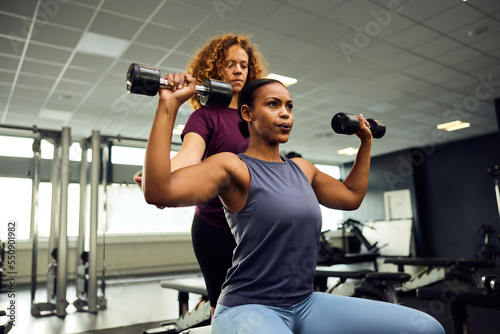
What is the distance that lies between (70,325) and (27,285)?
338 centimetres

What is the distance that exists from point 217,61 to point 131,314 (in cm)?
312

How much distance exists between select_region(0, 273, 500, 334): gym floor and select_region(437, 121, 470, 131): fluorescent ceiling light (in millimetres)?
4955

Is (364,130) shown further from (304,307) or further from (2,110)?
(2,110)

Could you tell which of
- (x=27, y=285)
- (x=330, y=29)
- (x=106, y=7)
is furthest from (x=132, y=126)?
(x=330, y=29)

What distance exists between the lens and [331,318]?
2.83 feet

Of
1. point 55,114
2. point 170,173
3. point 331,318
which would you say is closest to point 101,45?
point 55,114

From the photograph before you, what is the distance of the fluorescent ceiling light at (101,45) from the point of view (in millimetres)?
4125

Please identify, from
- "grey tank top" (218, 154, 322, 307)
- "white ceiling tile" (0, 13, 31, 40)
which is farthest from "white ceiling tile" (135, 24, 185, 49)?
"grey tank top" (218, 154, 322, 307)

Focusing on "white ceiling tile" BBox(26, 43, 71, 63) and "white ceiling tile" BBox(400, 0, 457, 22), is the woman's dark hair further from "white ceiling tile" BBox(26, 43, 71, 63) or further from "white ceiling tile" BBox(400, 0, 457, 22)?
"white ceiling tile" BBox(26, 43, 71, 63)

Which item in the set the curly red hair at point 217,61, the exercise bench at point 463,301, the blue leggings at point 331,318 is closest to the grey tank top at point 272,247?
the blue leggings at point 331,318

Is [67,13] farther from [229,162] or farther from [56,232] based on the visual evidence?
[229,162]

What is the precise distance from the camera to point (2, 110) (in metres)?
6.12

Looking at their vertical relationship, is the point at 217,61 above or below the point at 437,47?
below

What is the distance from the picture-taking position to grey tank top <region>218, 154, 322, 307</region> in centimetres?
86
